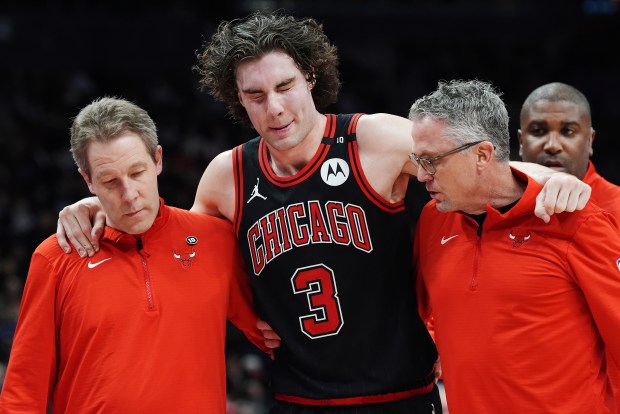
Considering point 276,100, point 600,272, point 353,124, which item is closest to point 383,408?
point 600,272

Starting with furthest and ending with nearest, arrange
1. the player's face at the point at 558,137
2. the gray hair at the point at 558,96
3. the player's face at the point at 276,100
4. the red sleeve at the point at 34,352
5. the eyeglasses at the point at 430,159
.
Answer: the gray hair at the point at 558,96
the player's face at the point at 558,137
the player's face at the point at 276,100
the red sleeve at the point at 34,352
the eyeglasses at the point at 430,159

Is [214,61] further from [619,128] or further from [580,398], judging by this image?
[619,128]

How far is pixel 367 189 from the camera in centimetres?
414

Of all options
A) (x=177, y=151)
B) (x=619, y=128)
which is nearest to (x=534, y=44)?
(x=619, y=128)

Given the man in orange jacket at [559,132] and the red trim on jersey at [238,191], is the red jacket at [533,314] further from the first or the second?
the man in orange jacket at [559,132]

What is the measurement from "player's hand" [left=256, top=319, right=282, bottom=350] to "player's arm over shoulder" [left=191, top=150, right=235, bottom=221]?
1.86ft

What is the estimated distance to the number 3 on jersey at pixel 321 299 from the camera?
4.14m

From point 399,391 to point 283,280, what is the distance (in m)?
0.79

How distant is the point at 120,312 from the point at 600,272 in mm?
2091

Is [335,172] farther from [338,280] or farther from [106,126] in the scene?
[106,126]

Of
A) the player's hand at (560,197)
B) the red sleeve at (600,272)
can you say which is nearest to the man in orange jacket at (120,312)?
the player's hand at (560,197)

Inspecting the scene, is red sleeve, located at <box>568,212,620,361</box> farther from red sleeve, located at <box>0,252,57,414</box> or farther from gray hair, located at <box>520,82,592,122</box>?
red sleeve, located at <box>0,252,57,414</box>

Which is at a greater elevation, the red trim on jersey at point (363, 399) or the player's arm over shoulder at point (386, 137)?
the player's arm over shoulder at point (386, 137)

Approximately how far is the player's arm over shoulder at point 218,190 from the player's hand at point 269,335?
57cm
